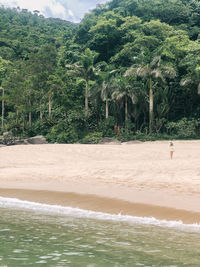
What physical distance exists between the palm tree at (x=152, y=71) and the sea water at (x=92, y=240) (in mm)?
24549

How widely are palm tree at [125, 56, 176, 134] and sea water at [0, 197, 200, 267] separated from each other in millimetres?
24549

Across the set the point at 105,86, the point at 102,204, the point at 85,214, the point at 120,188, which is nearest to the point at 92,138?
the point at 105,86

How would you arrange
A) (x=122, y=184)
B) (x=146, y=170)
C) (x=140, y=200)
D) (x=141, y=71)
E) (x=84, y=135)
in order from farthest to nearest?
(x=84, y=135), (x=141, y=71), (x=146, y=170), (x=122, y=184), (x=140, y=200)

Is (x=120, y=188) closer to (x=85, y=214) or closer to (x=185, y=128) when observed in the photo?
(x=85, y=214)

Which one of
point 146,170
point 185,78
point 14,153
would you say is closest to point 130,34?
point 185,78

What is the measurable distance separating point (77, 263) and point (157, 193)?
5636mm

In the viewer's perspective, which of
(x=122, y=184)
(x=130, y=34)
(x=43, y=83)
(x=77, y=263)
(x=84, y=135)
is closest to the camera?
(x=77, y=263)

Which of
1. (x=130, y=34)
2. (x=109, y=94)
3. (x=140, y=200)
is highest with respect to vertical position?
(x=130, y=34)

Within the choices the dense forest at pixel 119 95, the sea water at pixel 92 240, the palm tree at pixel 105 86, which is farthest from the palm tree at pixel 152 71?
the sea water at pixel 92 240

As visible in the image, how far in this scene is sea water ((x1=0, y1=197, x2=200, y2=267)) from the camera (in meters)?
4.91

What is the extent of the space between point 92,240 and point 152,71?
27.6 m

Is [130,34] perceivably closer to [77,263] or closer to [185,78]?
[185,78]

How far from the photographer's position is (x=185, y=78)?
106 ft

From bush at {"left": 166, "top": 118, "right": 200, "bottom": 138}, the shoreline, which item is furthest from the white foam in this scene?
bush at {"left": 166, "top": 118, "right": 200, "bottom": 138}
